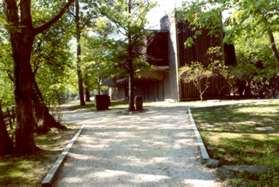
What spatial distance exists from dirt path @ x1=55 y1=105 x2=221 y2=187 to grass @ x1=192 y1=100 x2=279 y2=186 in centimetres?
55

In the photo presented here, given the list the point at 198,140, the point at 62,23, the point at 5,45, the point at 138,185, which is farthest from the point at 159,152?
the point at 62,23

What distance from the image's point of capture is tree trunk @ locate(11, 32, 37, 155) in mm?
9102

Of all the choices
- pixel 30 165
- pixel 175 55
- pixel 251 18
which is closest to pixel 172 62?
pixel 175 55

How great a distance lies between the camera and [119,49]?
19.6 m

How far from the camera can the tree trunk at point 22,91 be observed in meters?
9.10

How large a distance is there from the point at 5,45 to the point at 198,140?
8.92 metres

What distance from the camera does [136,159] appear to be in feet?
27.2

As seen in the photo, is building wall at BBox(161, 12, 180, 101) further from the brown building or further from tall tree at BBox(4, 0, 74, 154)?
tall tree at BBox(4, 0, 74, 154)

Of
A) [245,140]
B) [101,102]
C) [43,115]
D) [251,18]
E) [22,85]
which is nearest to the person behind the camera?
[251,18]

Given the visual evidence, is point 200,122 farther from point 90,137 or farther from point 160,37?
point 160,37

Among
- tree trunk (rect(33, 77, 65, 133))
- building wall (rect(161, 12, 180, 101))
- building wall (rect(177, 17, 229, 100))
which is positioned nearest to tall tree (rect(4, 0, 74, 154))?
tree trunk (rect(33, 77, 65, 133))

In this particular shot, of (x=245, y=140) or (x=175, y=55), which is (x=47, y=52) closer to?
(x=245, y=140)

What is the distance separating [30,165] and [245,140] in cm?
547

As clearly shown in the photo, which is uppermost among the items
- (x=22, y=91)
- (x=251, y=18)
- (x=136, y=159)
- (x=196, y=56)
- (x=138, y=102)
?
(x=196, y=56)
